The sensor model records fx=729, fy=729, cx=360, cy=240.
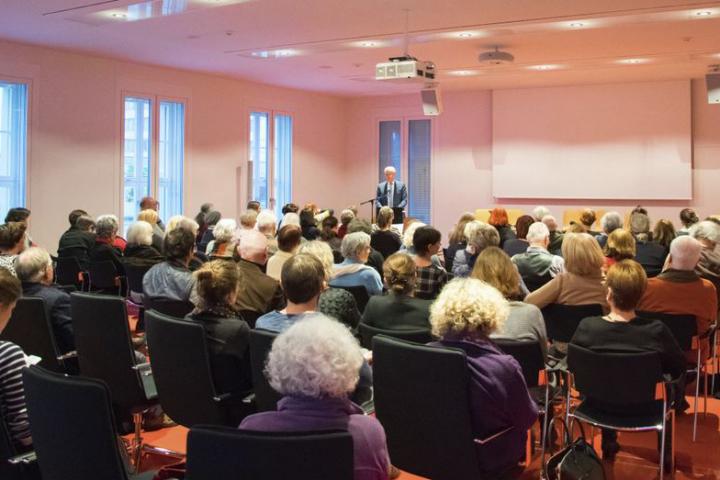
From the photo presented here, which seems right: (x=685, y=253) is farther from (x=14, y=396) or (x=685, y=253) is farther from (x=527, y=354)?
(x=14, y=396)

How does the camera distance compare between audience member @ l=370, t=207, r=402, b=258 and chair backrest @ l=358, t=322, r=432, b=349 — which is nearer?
chair backrest @ l=358, t=322, r=432, b=349

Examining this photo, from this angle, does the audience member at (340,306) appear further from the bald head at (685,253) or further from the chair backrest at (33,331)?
the bald head at (685,253)

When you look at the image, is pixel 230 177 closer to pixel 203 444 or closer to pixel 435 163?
pixel 435 163

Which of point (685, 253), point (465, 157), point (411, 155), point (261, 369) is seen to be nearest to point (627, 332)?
point (685, 253)

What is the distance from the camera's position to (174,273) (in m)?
4.83

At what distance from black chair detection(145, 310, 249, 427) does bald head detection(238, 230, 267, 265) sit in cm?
162

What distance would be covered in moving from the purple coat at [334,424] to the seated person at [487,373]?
83cm

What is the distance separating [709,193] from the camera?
1316cm

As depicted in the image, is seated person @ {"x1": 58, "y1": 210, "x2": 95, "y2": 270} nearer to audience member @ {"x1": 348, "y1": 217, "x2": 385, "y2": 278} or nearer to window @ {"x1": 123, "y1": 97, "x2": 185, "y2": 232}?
audience member @ {"x1": 348, "y1": 217, "x2": 385, "y2": 278}

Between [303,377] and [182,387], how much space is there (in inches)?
64.1

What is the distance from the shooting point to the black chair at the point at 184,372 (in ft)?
10.7

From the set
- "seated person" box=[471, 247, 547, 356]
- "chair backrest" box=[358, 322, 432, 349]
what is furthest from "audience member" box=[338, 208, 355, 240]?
"chair backrest" box=[358, 322, 432, 349]

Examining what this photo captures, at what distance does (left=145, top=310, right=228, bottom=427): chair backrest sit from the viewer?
3.25 metres

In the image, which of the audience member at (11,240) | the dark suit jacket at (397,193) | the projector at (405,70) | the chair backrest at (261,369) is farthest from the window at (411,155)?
the chair backrest at (261,369)
